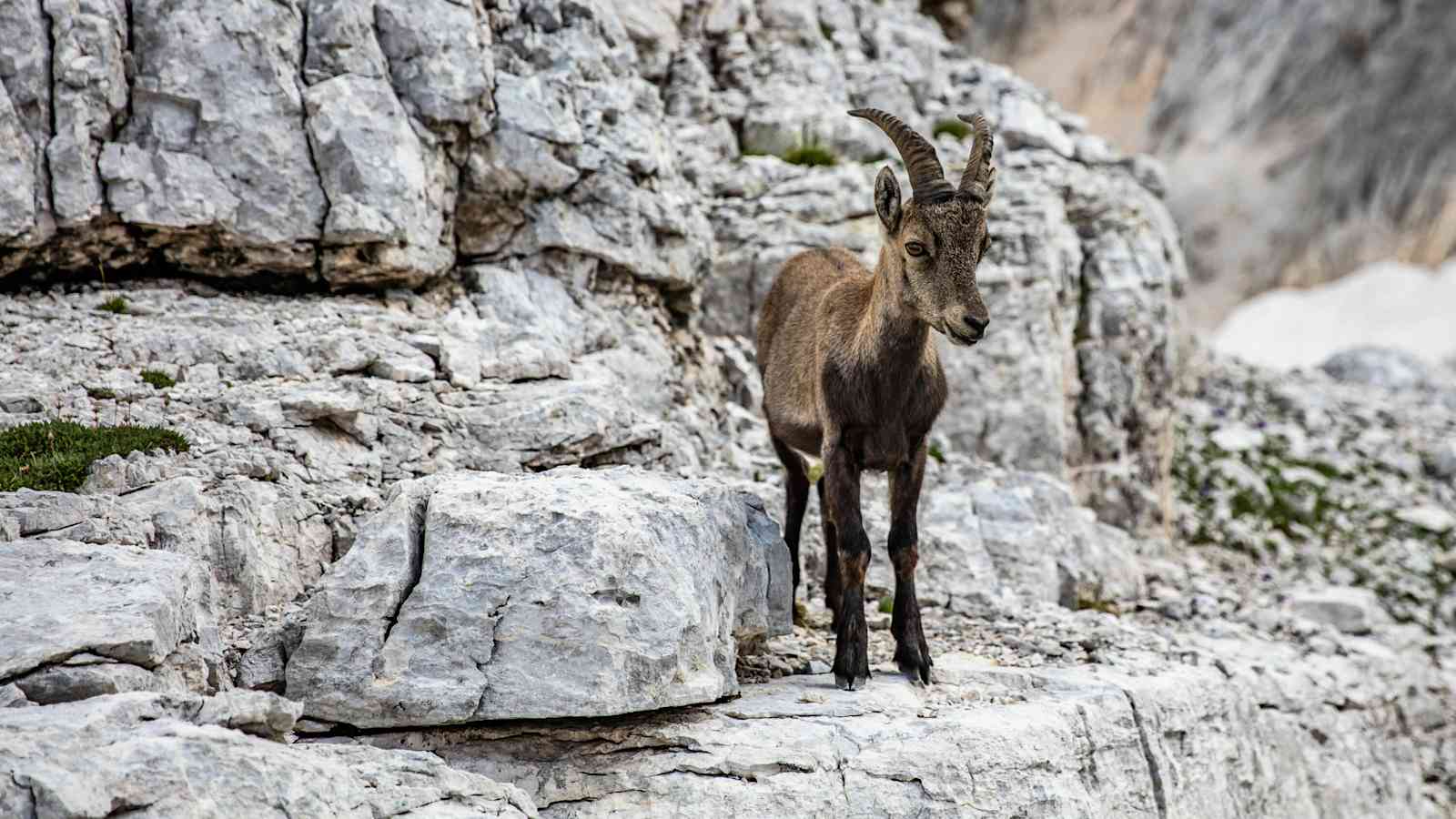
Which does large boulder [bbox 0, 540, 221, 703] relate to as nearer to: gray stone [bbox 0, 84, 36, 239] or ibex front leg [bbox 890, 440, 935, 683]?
gray stone [bbox 0, 84, 36, 239]

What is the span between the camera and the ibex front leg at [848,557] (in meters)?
8.45

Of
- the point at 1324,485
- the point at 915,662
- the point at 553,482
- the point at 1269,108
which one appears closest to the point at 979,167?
the point at 915,662

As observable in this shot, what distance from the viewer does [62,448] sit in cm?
789

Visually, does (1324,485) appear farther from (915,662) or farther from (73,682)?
(73,682)

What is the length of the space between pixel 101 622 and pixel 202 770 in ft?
3.93

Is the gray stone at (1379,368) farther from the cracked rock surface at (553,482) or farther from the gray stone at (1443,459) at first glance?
the cracked rock surface at (553,482)

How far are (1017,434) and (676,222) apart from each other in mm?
5657

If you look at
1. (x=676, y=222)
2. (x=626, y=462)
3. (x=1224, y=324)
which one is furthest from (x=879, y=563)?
(x=1224, y=324)

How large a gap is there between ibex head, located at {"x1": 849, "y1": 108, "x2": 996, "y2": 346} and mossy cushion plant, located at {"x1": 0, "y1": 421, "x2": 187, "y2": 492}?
16.8ft

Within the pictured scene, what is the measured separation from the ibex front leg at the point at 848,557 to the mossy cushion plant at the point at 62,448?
457cm

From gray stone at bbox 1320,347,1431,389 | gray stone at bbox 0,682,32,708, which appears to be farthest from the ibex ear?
gray stone at bbox 1320,347,1431,389

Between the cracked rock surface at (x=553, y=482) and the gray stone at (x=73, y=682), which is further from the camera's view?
the cracked rock surface at (x=553, y=482)

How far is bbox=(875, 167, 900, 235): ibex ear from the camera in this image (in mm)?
8375

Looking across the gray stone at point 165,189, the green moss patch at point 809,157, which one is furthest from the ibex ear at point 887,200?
the green moss patch at point 809,157
